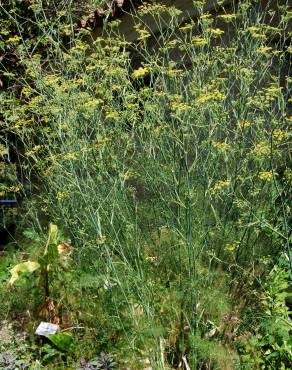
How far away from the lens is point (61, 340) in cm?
451

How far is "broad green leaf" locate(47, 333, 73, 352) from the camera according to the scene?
4.50 metres

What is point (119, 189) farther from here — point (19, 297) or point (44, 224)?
point (44, 224)

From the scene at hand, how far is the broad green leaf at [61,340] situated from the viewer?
4496 millimetres

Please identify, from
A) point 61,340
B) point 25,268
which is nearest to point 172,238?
point 61,340

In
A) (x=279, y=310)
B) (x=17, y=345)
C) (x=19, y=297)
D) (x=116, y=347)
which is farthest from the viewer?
(x=19, y=297)

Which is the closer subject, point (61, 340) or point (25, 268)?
point (61, 340)

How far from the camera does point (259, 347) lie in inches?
164

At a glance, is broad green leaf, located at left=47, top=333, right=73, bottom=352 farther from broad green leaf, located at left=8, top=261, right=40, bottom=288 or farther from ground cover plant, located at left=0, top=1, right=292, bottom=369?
broad green leaf, located at left=8, top=261, right=40, bottom=288

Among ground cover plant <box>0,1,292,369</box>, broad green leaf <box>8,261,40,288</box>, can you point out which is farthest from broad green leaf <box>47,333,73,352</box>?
broad green leaf <box>8,261,40,288</box>

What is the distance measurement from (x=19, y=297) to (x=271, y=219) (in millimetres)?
1962

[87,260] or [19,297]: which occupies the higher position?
[87,260]

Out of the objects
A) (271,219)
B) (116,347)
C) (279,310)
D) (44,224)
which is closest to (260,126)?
(271,219)

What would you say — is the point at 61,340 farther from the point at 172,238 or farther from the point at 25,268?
the point at 172,238

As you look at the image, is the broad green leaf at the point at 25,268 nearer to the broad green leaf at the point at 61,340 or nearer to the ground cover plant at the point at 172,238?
the ground cover plant at the point at 172,238
